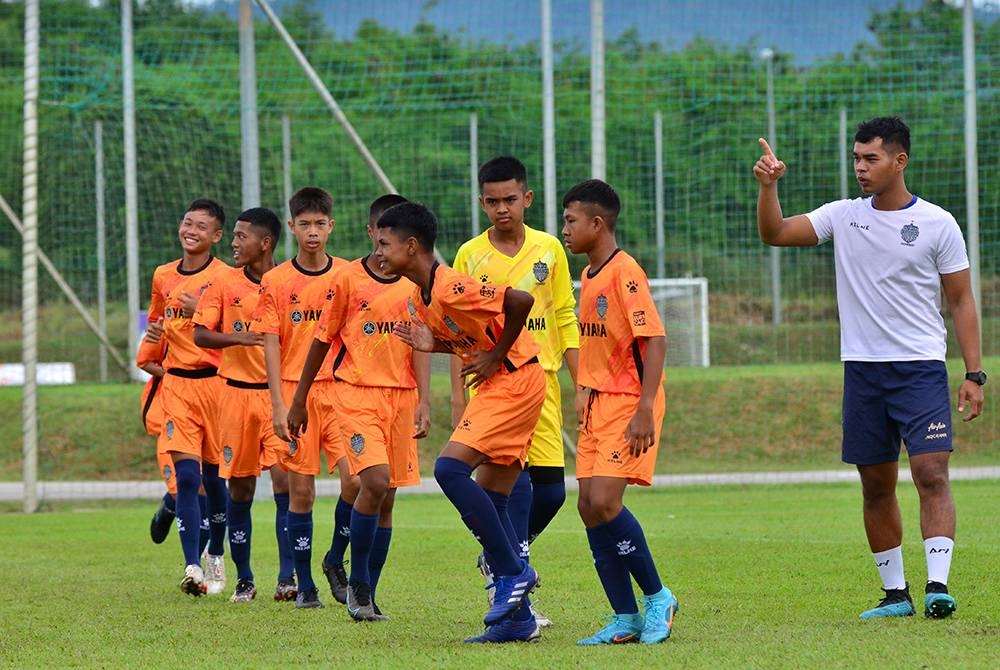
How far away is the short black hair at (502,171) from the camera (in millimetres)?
8430

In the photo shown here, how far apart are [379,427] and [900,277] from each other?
2.99 metres

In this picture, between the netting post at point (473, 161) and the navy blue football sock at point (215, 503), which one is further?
the netting post at point (473, 161)

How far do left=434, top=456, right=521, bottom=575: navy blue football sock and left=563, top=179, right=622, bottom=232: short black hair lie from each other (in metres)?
1.44

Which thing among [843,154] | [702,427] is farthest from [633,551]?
[843,154]

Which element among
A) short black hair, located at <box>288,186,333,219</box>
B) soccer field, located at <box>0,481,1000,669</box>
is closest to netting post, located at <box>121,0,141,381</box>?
soccer field, located at <box>0,481,1000,669</box>

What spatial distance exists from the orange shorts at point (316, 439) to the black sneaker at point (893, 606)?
314cm

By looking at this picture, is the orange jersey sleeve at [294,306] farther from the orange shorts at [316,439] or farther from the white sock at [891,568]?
the white sock at [891,568]

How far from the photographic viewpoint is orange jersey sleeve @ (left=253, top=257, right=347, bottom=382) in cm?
945

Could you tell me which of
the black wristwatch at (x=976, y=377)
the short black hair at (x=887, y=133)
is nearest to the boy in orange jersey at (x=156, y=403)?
the short black hair at (x=887, y=133)

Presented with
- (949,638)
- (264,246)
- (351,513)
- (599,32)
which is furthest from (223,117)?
(949,638)

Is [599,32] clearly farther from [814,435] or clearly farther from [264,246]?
[264,246]

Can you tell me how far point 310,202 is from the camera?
31.0 feet

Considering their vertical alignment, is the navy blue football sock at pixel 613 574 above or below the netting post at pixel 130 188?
below

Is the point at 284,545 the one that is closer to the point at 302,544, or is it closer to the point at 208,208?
the point at 302,544
